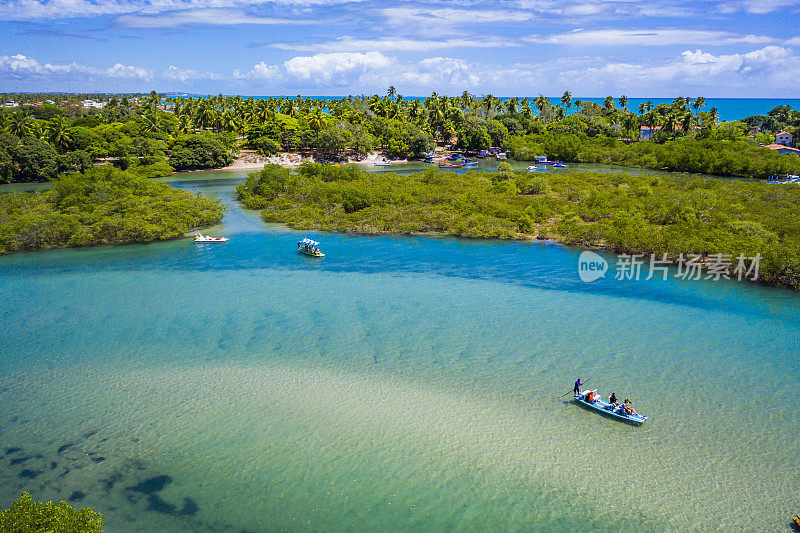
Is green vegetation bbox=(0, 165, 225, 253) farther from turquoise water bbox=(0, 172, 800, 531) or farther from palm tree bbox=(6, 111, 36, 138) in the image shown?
palm tree bbox=(6, 111, 36, 138)

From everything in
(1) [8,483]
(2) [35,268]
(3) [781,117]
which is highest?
(3) [781,117]

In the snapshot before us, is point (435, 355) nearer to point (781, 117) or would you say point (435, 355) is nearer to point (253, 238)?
point (253, 238)

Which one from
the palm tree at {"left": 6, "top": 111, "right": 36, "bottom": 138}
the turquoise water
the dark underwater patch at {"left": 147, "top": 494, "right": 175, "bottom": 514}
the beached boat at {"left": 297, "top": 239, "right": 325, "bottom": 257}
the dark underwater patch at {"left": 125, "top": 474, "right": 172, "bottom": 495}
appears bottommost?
the dark underwater patch at {"left": 147, "top": 494, "right": 175, "bottom": 514}

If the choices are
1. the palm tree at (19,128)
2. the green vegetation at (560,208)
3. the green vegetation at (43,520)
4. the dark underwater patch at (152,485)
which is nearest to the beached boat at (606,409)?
the dark underwater patch at (152,485)

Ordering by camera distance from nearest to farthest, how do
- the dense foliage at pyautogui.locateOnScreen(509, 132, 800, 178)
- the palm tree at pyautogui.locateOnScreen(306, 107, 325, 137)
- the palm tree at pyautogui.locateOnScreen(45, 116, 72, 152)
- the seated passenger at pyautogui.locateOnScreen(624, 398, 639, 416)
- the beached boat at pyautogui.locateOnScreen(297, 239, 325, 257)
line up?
the seated passenger at pyautogui.locateOnScreen(624, 398, 639, 416)
the beached boat at pyautogui.locateOnScreen(297, 239, 325, 257)
the dense foliage at pyautogui.locateOnScreen(509, 132, 800, 178)
the palm tree at pyautogui.locateOnScreen(45, 116, 72, 152)
the palm tree at pyautogui.locateOnScreen(306, 107, 325, 137)

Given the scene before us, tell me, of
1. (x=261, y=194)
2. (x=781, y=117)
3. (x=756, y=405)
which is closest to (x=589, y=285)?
(x=756, y=405)

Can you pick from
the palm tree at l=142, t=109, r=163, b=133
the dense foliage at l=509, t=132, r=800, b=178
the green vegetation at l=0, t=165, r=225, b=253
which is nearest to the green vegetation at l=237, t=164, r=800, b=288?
the green vegetation at l=0, t=165, r=225, b=253

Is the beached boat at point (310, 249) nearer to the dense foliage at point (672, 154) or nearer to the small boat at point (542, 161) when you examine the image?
the small boat at point (542, 161)
